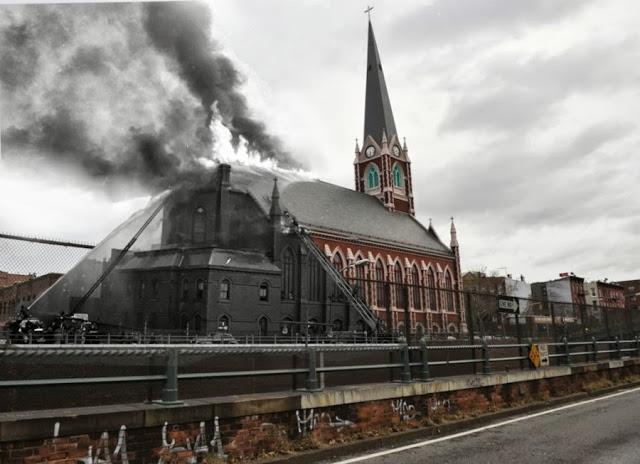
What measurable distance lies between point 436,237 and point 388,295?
61.4 meters

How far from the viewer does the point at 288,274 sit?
35719 millimetres

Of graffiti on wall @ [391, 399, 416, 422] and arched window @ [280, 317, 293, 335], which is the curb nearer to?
graffiti on wall @ [391, 399, 416, 422]

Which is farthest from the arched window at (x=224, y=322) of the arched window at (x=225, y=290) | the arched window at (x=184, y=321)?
the arched window at (x=184, y=321)

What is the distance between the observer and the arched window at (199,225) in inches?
1145

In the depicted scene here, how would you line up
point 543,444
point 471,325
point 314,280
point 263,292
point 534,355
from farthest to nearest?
point 314,280 → point 263,292 → point 534,355 → point 471,325 → point 543,444

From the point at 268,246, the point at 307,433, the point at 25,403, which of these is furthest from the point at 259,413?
the point at 268,246

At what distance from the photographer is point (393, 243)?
190 ft

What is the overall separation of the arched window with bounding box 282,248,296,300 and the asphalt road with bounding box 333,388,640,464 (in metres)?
24.5

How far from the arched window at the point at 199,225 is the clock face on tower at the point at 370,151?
50.3 metres

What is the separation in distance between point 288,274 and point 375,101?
52079mm

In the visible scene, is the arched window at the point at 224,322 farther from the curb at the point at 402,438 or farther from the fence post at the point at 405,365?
the fence post at the point at 405,365

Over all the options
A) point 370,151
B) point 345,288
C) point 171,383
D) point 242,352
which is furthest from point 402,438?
point 370,151

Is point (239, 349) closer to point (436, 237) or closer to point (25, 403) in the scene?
point (25, 403)

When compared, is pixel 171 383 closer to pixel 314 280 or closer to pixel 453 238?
pixel 314 280
